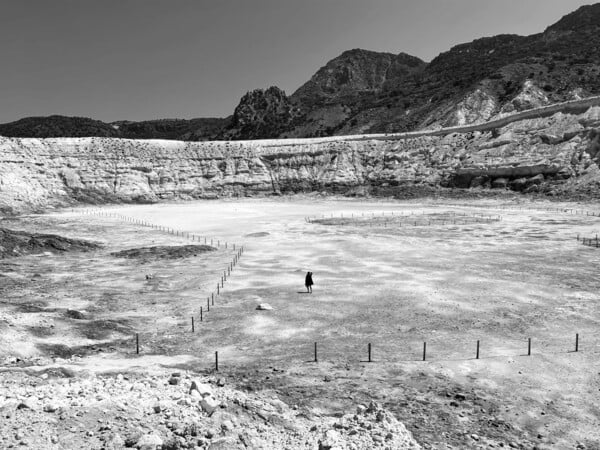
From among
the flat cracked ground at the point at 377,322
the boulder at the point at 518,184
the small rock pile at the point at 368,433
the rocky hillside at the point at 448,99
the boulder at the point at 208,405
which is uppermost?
the rocky hillside at the point at 448,99

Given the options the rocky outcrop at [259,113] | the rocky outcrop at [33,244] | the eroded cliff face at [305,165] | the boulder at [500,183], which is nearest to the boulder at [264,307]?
the rocky outcrop at [33,244]

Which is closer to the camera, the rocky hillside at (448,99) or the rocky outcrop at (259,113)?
the rocky hillside at (448,99)

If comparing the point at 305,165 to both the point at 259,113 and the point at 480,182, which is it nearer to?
the point at 480,182

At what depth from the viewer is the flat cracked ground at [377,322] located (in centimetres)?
1227

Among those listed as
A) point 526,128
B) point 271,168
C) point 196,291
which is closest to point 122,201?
point 271,168

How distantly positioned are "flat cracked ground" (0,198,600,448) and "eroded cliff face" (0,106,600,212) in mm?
35558

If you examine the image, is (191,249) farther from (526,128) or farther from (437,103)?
(437,103)

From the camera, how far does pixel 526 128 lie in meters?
79.5

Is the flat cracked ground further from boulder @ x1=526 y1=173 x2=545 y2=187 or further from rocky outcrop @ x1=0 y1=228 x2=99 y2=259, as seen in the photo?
boulder @ x1=526 y1=173 x2=545 y2=187

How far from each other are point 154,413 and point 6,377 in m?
4.25

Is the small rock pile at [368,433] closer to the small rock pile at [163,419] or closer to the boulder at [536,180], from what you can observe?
the small rock pile at [163,419]

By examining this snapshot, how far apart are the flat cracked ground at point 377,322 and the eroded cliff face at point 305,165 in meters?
35.6

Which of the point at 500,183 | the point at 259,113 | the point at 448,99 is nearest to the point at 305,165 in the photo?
the point at 500,183

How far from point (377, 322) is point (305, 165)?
78333mm
